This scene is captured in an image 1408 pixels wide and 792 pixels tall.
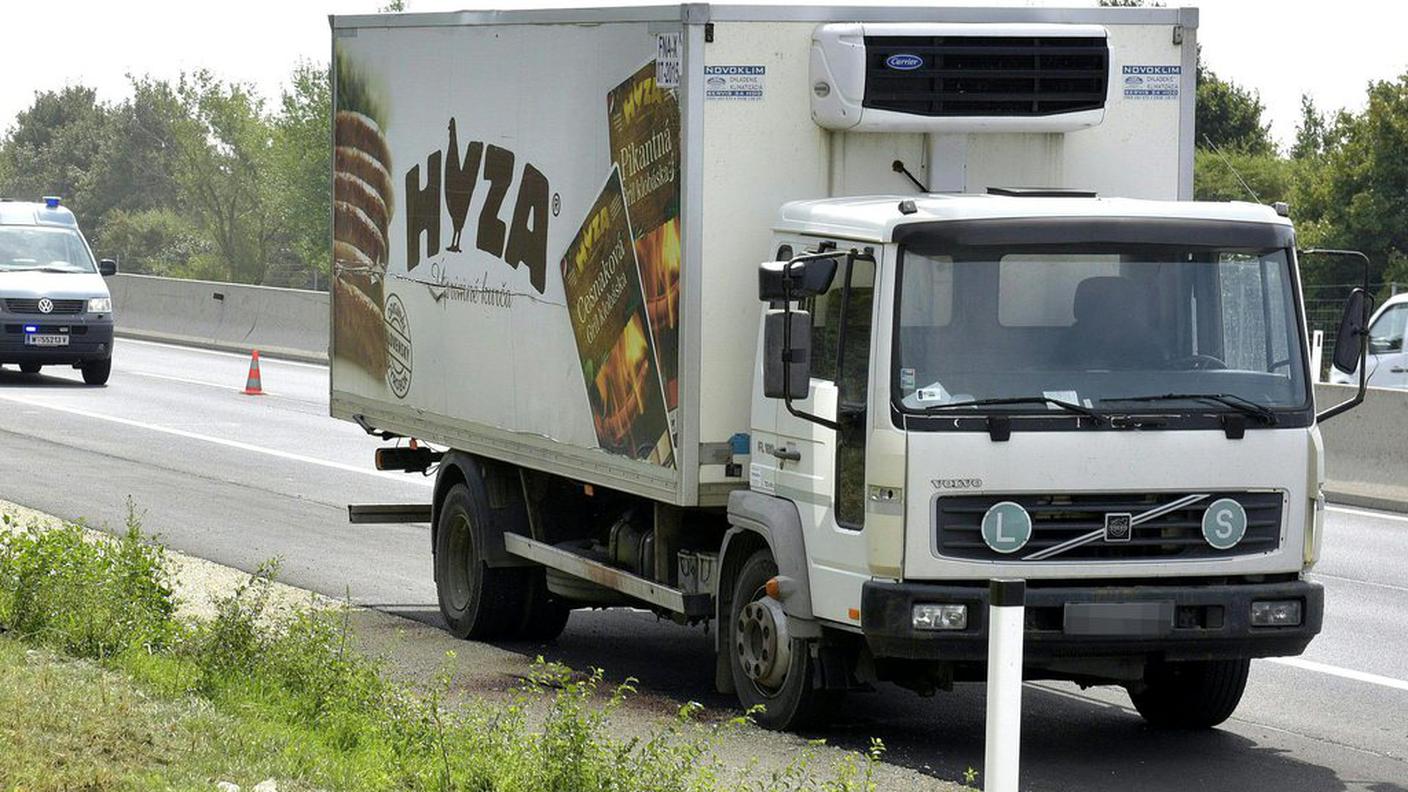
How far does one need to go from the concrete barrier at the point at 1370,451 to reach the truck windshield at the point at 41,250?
18.4 meters

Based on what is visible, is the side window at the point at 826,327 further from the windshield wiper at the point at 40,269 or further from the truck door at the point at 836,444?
the windshield wiper at the point at 40,269

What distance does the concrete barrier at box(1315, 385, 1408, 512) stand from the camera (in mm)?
20984

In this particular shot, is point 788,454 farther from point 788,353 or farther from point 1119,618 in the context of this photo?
point 1119,618

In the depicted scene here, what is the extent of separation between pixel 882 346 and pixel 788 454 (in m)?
0.79

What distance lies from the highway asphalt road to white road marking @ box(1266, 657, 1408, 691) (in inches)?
0.8

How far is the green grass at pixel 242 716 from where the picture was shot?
741cm

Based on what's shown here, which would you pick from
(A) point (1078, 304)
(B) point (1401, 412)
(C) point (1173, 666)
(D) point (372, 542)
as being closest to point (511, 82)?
(A) point (1078, 304)

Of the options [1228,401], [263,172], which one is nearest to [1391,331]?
[1228,401]

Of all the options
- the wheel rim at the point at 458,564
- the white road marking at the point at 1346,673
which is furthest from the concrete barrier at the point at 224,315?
the white road marking at the point at 1346,673

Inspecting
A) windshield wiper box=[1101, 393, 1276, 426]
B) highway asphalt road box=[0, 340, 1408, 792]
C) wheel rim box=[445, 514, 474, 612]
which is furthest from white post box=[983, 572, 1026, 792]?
wheel rim box=[445, 514, 474, 612]

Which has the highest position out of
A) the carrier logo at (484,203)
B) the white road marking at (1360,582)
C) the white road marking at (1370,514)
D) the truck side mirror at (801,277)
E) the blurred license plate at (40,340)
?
the carrier logo at (484,203)

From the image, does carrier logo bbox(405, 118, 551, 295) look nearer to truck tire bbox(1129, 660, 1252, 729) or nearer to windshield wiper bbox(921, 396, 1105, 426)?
windshield wiper bbox(921, 396, 1105, 426)

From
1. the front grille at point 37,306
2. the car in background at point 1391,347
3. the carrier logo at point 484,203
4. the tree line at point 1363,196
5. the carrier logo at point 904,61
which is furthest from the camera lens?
the tree line at point 1363,196

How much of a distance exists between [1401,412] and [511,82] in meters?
11.6
